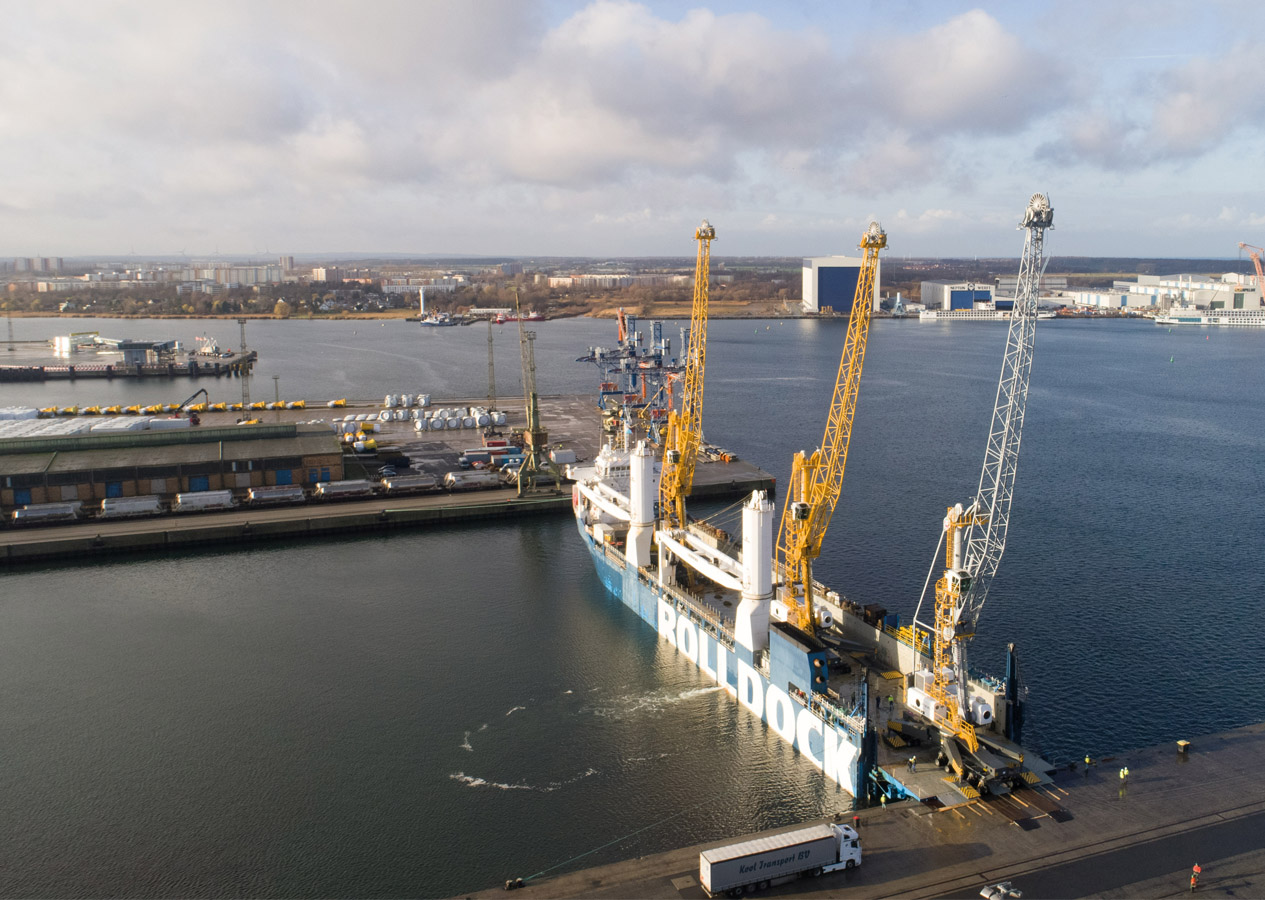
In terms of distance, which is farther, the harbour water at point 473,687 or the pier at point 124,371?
the pier at point 124,371

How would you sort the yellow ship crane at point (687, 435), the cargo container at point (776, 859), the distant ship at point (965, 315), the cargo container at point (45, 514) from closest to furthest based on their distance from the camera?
the cargo container at point (776, 859) → the yellow ship crane at point (687, 435) → the cargo container at point (45, 514) → the distant ship at point (965, 315)

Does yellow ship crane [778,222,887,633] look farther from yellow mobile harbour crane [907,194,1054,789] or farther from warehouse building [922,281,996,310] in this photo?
warehouse building [922,281,996,310]

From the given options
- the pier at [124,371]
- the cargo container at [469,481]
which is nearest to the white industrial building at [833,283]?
the pier at [124,371]

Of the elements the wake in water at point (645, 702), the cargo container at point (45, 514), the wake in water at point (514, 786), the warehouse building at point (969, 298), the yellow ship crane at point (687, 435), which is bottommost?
the wake in water at point (514, 786)

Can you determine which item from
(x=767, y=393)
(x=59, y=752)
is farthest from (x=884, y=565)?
(x=767, y=393)

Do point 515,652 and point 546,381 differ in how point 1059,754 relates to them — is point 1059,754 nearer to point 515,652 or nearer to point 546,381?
point 515,652

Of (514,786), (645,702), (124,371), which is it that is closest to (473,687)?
(645,702)

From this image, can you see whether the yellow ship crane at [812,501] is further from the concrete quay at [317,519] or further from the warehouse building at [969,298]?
the warehouse building at [969,298]
